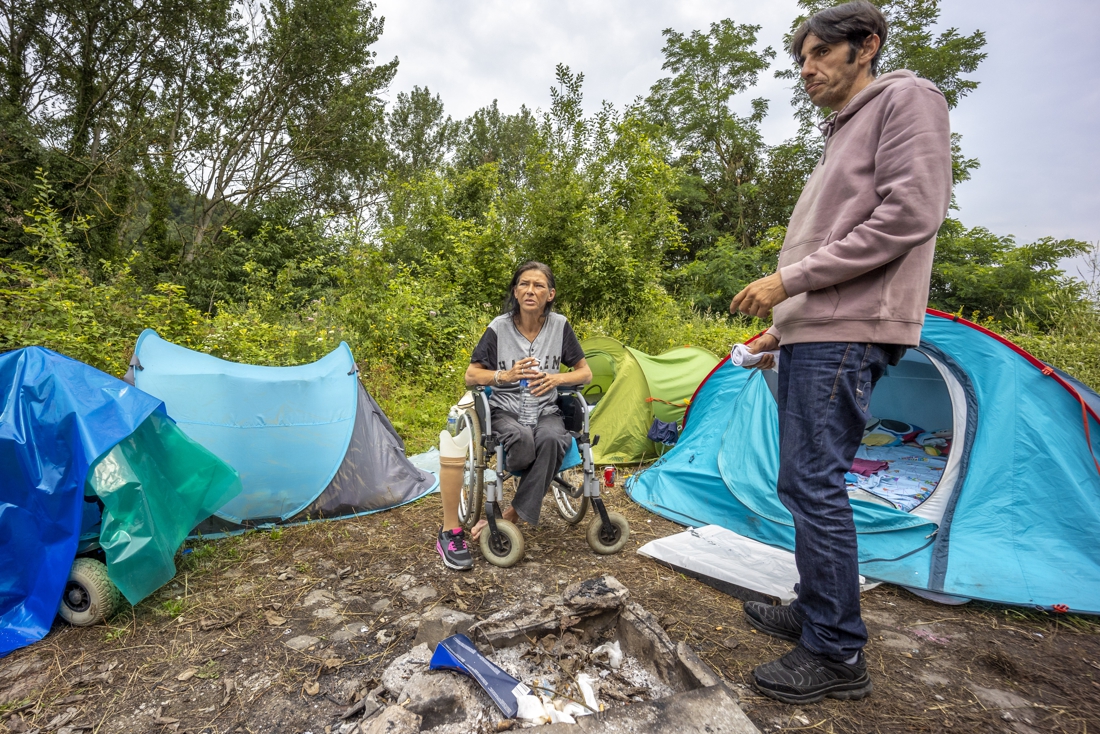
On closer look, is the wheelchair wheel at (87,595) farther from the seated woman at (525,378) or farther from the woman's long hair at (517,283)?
the woman's long hair at (517,283)

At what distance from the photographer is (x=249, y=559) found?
2547 mm

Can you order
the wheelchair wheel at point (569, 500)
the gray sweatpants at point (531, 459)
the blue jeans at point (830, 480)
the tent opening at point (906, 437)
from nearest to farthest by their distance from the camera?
the blue jeans at point (830, 480)
the gray sweatpants at point (531, 459)
the wheelchair wheel at point (569, 500)
the tent opening at point (906, 437)

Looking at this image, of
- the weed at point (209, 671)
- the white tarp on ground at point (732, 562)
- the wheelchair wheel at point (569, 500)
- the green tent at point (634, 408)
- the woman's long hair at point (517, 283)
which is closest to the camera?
the weed at point (209, 671)

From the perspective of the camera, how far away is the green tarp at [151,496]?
6.21ft

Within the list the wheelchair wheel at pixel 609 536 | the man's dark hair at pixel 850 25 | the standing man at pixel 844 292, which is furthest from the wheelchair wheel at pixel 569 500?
the man's dark hair at pixel 850 25

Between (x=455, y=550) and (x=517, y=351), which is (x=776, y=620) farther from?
(x=517, y=351)

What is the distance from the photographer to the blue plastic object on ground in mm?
1343

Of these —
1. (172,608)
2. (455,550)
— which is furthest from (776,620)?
(172,608)

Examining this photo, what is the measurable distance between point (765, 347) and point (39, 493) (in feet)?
8.36

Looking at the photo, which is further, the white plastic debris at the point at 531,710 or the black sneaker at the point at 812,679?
the black sneaker at the point at 812,679

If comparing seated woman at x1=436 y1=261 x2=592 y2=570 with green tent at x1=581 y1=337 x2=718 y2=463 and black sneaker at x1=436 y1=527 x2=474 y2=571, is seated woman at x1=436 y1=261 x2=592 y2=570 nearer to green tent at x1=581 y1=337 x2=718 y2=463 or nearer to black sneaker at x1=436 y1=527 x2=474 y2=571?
black sneaker at x1=436 y1=527 x2=474 y2=571

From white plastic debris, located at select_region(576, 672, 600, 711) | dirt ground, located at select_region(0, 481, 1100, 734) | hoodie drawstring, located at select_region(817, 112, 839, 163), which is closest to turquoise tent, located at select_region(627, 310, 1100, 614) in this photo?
dirt ground, located at select_region(0, 481, 1100, 734)

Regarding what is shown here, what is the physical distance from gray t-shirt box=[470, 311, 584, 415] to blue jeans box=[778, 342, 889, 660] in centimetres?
135

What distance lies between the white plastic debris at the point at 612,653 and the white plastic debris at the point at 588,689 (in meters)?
0.10
